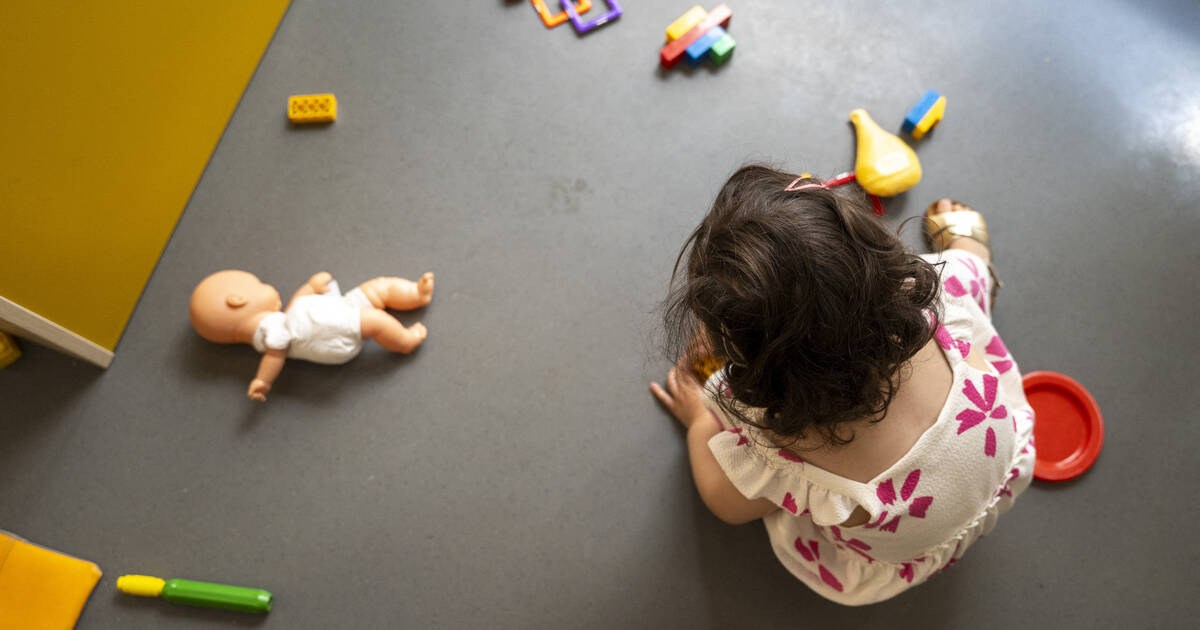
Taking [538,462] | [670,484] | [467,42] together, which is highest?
[467,42]

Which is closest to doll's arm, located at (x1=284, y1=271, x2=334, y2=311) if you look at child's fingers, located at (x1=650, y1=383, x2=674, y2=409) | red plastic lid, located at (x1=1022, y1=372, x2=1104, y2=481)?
child's fingers, located at (x1=650, y1=383, x2=674, y2=409)

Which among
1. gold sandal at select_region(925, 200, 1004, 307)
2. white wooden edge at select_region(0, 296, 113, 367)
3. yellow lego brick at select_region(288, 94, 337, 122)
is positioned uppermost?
yellow lego brick at select_region(288, 94, 337, 122)

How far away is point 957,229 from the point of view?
3.37 feet

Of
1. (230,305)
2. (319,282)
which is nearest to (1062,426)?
(319,282)

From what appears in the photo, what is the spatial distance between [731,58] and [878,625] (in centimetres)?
89

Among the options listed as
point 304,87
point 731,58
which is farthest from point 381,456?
point 731,58

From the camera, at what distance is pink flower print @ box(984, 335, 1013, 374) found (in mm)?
813

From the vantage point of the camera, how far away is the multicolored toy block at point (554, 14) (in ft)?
3.89

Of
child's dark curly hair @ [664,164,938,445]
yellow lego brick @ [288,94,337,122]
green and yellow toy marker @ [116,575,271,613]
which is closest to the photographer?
child's dark curly hair @ [664,164,938,445]

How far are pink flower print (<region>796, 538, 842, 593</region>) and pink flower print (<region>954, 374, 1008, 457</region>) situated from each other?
0.24 metres

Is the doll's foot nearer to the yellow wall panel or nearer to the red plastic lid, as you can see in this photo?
the yellow wall panel

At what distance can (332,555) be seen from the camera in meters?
0.94

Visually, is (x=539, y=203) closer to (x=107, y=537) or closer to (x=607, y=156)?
(x=607, y=156)

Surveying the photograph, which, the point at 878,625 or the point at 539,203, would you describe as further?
the point at 539,203
